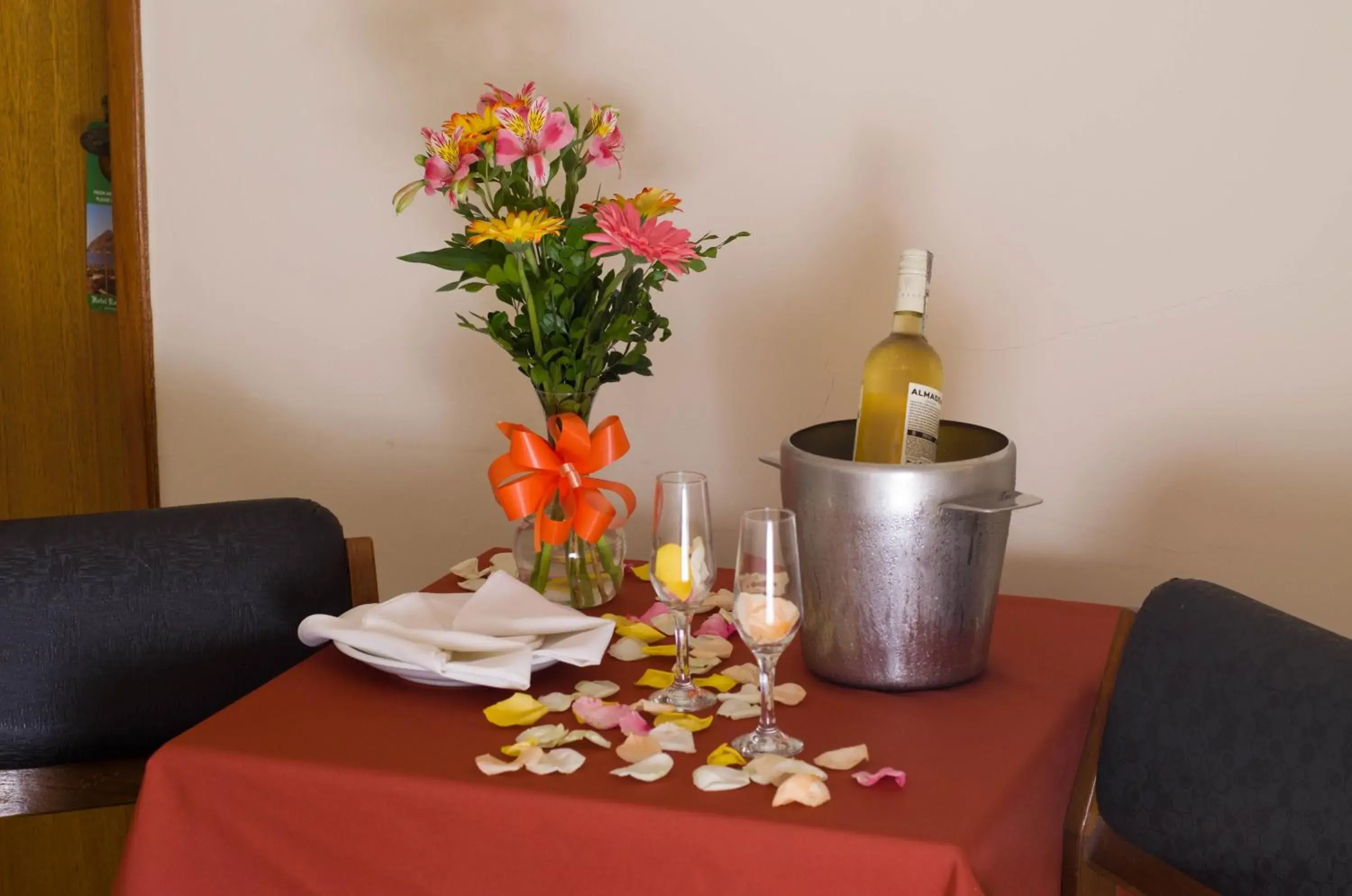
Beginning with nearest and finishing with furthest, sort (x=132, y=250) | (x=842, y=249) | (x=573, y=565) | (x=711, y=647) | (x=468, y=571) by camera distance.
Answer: (x=711, y=647) < (x=573, y=565) < (x=468, y=571) < (x=842, y=249) < (x=132, y=250)

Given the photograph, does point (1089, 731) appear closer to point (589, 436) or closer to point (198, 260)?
point (589, 436)

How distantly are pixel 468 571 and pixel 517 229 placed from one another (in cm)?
42

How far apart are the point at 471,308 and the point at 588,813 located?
1.07m

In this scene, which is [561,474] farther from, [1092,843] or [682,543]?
[1092,843]

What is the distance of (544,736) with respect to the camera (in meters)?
0.96

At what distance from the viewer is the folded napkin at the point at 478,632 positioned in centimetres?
104

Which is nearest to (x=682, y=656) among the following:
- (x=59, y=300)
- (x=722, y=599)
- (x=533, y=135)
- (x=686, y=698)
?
(x=686, y=698)

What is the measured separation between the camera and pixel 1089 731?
41.4 inches

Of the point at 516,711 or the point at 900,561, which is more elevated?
the point at 900,561

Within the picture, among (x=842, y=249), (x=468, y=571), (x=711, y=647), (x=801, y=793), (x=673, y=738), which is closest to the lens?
(x=801, y=793)

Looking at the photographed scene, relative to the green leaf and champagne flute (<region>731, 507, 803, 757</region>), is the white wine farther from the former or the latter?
the green leaf

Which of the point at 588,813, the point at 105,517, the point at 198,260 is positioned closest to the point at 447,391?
the point at 198,260

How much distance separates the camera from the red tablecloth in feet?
2.69

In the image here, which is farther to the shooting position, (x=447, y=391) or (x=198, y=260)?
(x=198, y=260)
